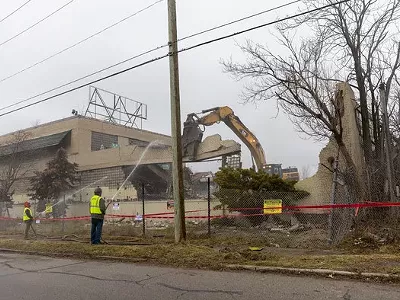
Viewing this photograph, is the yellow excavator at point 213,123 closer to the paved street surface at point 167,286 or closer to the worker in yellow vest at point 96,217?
the worker in yellow vest at point 96,217

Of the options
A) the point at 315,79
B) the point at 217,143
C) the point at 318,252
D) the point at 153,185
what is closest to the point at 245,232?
the point at 318,252

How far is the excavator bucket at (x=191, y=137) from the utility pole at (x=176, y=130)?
44.8ft

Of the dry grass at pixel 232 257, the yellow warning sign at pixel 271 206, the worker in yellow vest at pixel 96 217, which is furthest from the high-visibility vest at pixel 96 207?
the yellow warning sign at pixel 271 206

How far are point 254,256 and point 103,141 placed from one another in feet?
126

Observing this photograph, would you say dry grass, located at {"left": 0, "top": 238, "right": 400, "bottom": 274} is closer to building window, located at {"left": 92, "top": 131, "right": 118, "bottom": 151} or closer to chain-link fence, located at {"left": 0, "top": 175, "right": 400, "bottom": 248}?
chain-link fence, located at {"left": 0, "top": 175, "right": 400, "bottom": 248}

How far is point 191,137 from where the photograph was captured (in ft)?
87.0

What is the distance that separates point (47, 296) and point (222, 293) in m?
2.84

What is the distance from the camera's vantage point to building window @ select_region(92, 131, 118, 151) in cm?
4456

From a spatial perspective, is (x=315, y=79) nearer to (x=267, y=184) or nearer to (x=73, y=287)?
(x=267, y=184)

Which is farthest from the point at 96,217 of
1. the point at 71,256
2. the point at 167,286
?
the point at 167,286

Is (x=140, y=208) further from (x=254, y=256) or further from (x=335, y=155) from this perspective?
(x=254, y=256)

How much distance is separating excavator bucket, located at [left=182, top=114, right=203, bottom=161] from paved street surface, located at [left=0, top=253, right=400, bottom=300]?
55.5 ft

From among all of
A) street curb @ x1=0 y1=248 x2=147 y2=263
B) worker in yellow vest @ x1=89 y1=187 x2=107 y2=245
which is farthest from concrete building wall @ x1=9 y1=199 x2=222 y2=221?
A: street curb @ x1=0 y1=248 x2=147 y2=263

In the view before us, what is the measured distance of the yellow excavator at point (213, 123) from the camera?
26.0 m
